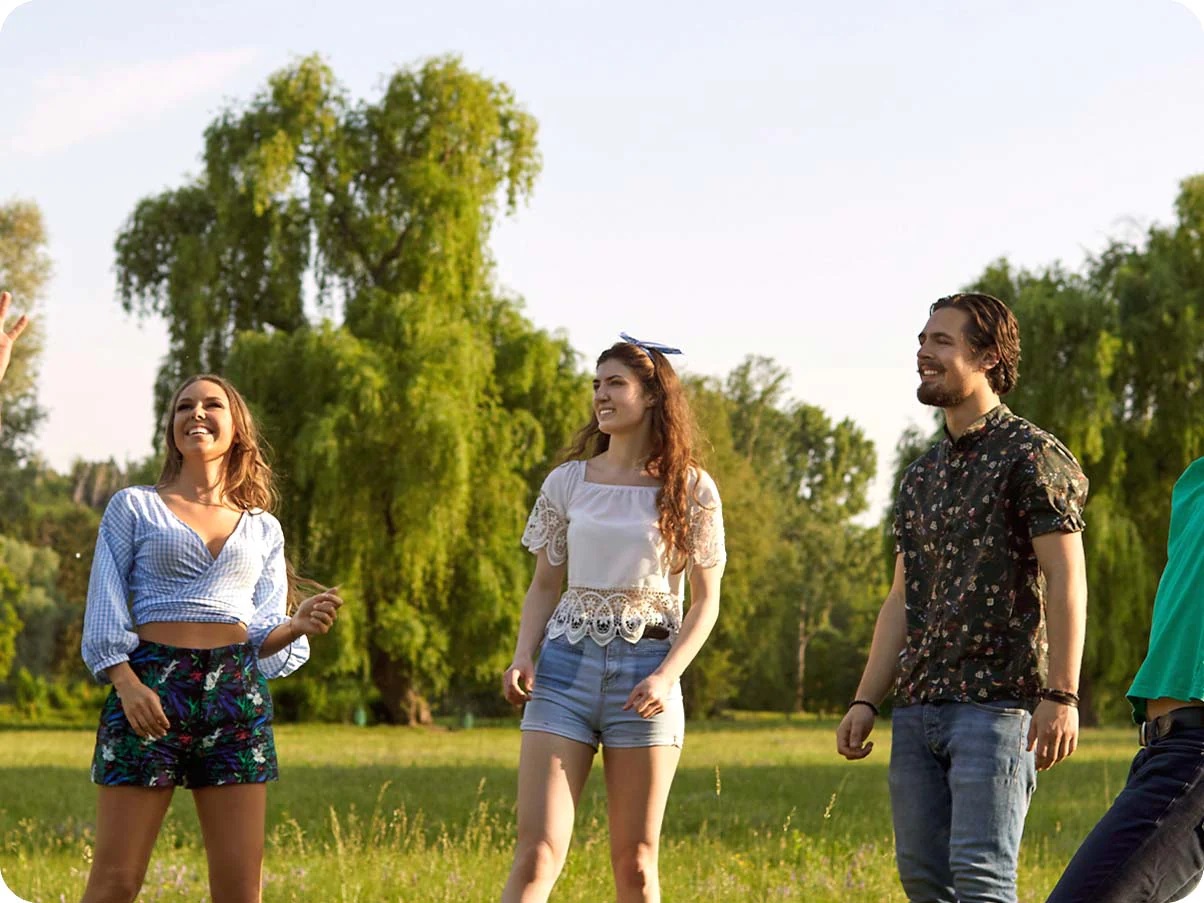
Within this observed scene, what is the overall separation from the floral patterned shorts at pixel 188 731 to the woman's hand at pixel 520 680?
30.8 inches

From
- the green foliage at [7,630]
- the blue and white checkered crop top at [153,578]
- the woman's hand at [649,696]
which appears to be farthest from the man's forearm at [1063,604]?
the green foliage at [7,630]

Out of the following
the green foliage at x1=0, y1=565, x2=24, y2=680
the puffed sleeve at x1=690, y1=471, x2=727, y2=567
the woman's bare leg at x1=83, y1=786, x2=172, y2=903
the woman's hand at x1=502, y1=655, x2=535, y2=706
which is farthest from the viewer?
the green foliage at x1=0, y1=565, x2=24, y2=680

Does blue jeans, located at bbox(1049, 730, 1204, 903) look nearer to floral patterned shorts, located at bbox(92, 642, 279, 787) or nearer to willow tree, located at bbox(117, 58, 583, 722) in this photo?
floral patterned shorts, located at bbox(92, 642, 279, 787)

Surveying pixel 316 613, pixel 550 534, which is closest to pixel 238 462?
pixel 316 613

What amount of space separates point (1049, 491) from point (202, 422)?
8.24ft

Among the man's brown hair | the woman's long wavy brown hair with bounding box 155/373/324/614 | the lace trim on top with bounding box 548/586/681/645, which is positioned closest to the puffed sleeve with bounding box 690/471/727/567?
the lace trim on top with bounding box 548/586/681/645

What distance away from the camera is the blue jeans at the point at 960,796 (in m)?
4.25

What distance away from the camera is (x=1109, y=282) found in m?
29.6

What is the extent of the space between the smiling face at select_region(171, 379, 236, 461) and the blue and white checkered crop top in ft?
0.59

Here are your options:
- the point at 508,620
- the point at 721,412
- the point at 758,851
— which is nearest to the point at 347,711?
the point at 508,620

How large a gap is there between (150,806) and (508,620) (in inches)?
1027

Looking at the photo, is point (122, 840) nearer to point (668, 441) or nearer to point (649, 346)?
point (668, 441)

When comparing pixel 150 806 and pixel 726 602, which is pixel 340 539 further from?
pixel 150 806

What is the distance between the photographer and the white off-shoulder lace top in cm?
497
